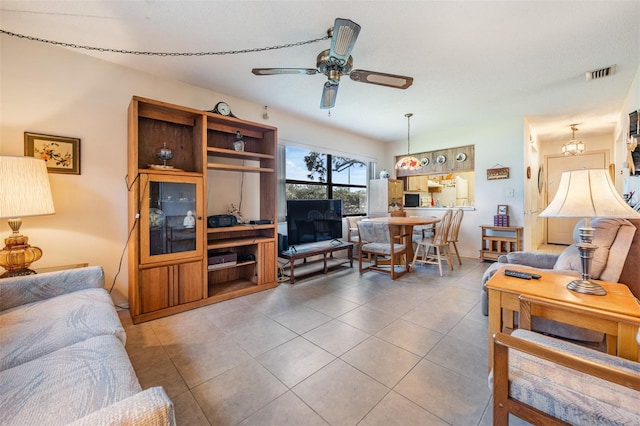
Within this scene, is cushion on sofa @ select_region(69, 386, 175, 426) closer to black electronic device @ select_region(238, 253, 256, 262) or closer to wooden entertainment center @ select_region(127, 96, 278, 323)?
wooden entertainment center @ select_region(127, 96, 278, 323)

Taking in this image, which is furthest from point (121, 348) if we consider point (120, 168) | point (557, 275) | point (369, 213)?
point (369, 213)

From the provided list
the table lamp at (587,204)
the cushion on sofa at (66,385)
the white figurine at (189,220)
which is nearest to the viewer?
the cushion on sofa at (66,385)

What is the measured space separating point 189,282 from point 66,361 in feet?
5.26

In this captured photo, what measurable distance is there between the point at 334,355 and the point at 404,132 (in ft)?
16.0

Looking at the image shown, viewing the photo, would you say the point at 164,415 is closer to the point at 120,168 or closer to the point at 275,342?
the point at 275,342

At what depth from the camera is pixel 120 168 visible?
2.70 meters

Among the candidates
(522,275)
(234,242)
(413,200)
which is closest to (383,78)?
(522,275)

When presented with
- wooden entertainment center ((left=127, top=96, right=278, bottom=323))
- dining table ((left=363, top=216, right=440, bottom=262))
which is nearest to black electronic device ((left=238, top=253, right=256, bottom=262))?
wooden entertainment center ((left=127, top=96, right=278, bottom=323))

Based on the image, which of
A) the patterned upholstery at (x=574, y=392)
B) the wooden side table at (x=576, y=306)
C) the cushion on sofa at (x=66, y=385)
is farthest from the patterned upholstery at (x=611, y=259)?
the cushion on sofa at (x=66, y=385)

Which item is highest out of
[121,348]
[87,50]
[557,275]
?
[87,50]

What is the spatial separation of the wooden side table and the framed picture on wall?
364cm

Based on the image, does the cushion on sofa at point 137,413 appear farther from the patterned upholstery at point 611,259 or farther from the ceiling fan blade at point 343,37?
the patterned upholstery at point 611,259

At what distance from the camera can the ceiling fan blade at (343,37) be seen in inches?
62.5

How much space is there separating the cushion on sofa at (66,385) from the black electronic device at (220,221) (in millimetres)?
1827
